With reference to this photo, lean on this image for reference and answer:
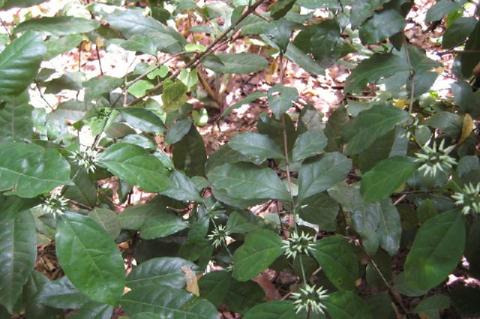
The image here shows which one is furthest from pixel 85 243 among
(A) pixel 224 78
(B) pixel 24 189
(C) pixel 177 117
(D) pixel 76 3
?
(A) pixel 224 78

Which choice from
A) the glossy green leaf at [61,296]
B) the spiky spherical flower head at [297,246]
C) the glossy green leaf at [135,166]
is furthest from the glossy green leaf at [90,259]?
the spiky spherical flower head at [297,246]

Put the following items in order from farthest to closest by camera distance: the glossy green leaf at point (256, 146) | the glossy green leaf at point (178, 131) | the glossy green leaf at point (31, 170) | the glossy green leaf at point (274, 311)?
the glossy green leaf at point (178, 131)
the glossy green leaf at point (256, 146)
the glossy green leaf at point (274, 311)
the glossy green leaf at point (31, 170)

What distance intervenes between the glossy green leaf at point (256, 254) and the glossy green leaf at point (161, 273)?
189 millimetres

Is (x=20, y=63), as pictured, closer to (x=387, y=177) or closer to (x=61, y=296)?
(x=61, y=296)

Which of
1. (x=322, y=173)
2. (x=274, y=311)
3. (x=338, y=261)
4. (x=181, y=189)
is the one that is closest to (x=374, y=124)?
(x=322, y=173)

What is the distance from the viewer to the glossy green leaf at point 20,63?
3.25 feet

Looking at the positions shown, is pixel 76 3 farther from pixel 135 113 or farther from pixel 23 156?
pixel 23 156

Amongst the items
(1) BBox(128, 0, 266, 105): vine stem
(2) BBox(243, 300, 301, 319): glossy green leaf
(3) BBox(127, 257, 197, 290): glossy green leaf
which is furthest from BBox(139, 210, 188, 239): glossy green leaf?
(1) BBox(128, 0, 266, 105): vine stem

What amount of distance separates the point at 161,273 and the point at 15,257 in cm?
36

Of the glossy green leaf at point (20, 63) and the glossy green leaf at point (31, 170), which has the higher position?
the glossy green leaf at point (20, 63)

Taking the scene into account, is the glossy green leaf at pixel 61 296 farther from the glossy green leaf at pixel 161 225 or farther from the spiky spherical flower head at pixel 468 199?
the spiky spherical flower head at pixel 468 199

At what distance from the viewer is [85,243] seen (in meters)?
0.89

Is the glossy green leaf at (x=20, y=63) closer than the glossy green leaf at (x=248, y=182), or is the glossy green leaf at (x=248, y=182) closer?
the glossy green leaf at (x=20, y=63)

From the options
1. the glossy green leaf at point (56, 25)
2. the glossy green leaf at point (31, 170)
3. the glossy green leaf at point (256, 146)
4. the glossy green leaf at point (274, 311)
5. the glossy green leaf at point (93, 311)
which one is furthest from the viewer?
the glossy green leaf at point (56, 25)
